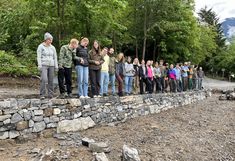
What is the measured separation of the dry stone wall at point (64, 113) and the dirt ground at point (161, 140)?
28cm

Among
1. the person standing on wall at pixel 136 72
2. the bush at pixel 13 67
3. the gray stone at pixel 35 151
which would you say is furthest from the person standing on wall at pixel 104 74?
the bush at pixel 13 67

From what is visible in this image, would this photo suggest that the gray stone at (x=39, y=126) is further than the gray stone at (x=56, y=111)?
No

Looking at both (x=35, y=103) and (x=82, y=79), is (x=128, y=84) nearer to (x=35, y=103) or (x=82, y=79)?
(x=82, y=79)

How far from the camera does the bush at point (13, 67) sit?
17094 millimetres

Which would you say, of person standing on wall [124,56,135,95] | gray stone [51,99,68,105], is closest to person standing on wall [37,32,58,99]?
gray stone [51,99,68,105]

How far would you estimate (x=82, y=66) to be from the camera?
10.9 metres

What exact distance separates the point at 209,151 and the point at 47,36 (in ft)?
19.3

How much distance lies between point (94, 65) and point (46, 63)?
207 centimetres

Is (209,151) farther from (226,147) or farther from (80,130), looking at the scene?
(80,130)

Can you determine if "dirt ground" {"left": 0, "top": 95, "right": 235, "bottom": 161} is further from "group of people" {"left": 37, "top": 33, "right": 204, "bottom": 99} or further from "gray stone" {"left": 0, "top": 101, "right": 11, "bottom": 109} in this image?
"group of people" {"left": 37, "top": 33, "right": 204, "bottom": 99}

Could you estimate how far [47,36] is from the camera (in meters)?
9.62

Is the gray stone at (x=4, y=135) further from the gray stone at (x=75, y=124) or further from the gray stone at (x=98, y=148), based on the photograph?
the gray stone at (x=98, y=148)

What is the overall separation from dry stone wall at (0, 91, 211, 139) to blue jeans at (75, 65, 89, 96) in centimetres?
44

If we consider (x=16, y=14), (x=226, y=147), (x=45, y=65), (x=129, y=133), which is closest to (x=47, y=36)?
(x=45, y=65)
